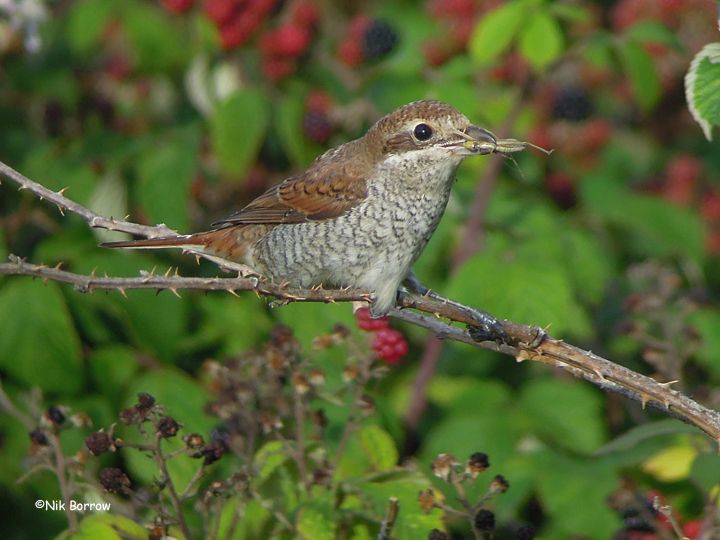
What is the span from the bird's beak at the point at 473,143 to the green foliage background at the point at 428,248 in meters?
0.39

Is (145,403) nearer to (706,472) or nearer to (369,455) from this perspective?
(369,455)

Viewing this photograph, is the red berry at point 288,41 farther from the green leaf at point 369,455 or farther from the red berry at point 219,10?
the green leaf at point 369,455

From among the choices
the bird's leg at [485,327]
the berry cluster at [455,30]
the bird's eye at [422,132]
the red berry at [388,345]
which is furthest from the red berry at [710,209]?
the bird's leg at [485,327]

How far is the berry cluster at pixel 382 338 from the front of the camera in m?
3.26

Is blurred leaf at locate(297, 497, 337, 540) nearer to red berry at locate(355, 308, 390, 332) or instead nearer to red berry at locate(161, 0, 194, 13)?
red berry at locate(355, 308, 390, 332)

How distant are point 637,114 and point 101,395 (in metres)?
4.28

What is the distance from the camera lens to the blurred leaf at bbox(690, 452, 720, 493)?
10.1 feet

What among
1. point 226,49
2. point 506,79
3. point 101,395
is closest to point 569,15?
point 506,79

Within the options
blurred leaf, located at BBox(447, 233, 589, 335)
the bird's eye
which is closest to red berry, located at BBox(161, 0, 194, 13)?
blurred leaf, located at BBox(447, 233, 589, 335)

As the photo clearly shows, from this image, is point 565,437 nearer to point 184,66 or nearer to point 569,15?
point 569,15

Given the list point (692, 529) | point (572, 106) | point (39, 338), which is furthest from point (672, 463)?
point (572, 106)

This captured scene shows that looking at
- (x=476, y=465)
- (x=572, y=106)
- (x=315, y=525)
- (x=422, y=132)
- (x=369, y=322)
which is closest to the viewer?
(x=476, y=465)

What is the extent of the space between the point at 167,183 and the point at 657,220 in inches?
92.3

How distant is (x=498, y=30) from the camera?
13.8 ft
